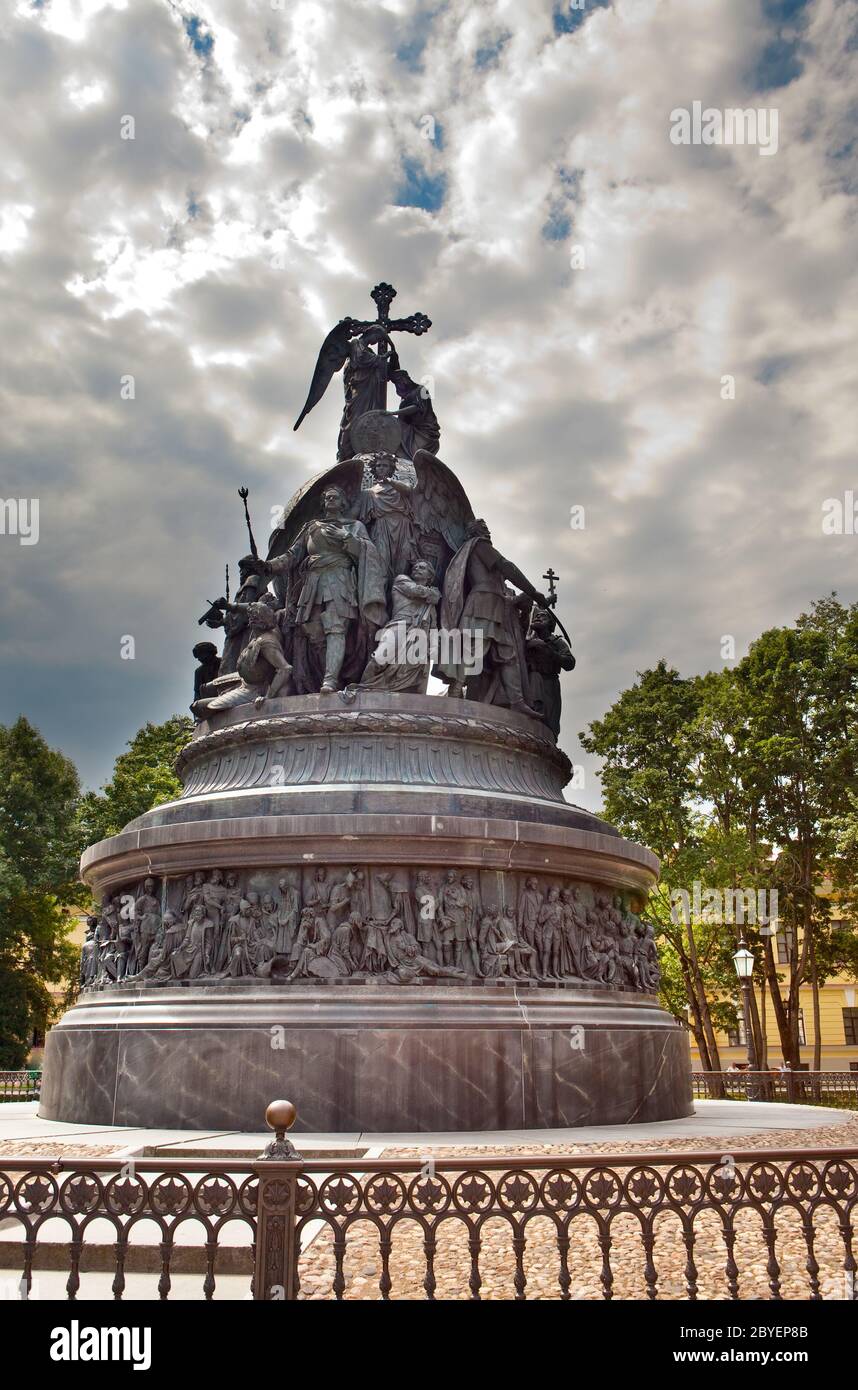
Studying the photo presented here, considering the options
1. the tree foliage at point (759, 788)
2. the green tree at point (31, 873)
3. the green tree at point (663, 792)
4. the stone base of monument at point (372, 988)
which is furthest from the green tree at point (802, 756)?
the green tree at point (31, 873)

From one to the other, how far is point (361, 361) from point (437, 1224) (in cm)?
1946

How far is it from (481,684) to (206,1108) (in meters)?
8.72

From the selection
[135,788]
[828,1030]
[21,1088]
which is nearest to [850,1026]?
[828,1030]

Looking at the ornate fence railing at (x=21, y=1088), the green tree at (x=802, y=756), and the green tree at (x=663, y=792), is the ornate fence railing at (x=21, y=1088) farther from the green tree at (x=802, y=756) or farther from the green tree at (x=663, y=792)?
the green tree at (x=802, y=756)

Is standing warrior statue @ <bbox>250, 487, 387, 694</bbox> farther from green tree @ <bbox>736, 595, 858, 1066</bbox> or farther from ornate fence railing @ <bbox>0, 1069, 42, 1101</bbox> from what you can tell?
green tree @ <bbox>736, 595, 858, 1066</bbox>

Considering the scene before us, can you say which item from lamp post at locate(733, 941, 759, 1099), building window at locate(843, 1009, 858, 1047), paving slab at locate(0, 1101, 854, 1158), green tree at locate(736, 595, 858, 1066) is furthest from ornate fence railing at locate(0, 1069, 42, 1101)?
building window at locate(843, 1009, 858, 1047)

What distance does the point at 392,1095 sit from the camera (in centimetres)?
1273

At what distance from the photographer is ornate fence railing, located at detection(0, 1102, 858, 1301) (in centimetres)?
554

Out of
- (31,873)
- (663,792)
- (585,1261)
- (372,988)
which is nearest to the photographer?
(585,1261)

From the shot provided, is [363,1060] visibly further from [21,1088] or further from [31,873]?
[31,873]

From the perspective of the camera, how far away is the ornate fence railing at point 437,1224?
218 inches

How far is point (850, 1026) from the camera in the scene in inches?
2218
